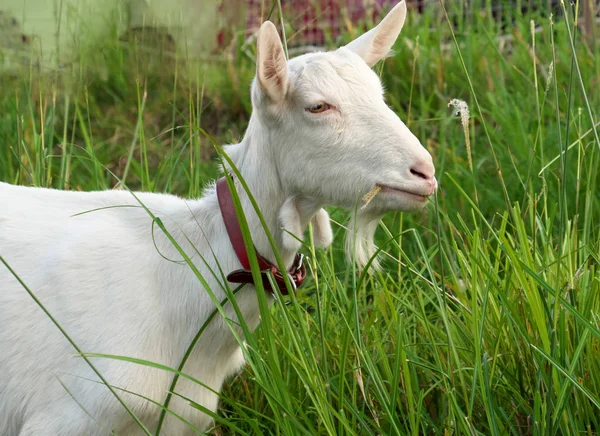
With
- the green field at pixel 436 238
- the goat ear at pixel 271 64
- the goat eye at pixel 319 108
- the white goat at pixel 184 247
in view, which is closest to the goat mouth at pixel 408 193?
the white goat at pixel 184 247

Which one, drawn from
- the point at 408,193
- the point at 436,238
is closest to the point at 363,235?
the point at 408,193

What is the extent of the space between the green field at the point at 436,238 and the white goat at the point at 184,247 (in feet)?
0.58

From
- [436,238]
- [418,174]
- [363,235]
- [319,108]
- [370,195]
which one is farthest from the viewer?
[436,238]

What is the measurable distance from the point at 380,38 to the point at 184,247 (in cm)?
74

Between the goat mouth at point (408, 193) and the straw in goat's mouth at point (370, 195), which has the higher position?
the straw in goat's mouth at point (370, 195)

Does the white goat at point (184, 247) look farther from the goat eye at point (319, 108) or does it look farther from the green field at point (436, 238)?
the green field at point (436, 238)

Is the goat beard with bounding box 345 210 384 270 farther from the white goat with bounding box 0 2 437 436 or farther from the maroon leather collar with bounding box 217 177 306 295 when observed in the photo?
the maroon leather collar with bounding box 217 177 306 295

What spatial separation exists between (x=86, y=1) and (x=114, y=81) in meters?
3.15

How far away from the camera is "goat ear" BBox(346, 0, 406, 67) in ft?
7.68

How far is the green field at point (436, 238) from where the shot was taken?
6.64ft

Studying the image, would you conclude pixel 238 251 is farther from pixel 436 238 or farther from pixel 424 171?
pixel 436 238

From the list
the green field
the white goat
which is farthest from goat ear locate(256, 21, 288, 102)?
the green field

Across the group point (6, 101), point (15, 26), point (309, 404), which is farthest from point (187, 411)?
point (6, 101)

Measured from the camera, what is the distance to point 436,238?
3613 millimetres
